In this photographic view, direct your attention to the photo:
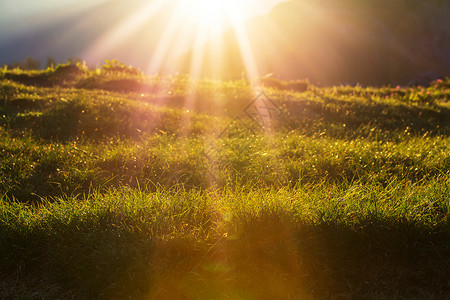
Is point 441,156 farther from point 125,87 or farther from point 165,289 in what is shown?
point 125,87

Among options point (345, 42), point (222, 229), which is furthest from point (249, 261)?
point (345, 42)

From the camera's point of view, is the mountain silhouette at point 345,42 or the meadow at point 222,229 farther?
the mountain silhouette at point 345,42

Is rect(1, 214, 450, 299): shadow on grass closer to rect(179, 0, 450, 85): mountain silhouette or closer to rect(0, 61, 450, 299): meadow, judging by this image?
rect(0, 61, 450, 299): meadow

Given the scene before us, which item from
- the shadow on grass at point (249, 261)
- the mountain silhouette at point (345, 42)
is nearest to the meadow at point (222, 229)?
the shadow on grass at point (249, 261)

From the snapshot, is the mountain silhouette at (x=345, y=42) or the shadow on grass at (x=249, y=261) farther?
the mountain silhouette at (x=345, y=42)

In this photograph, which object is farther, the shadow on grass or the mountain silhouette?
the mountain silhouette

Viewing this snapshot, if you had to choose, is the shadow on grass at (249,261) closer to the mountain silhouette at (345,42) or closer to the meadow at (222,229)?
the meadow at (222,229)

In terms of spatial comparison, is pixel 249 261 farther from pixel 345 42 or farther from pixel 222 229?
pixel 345 42

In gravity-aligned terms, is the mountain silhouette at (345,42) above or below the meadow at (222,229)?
above

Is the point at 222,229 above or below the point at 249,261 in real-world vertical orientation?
above

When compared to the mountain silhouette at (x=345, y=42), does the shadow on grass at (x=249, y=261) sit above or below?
below

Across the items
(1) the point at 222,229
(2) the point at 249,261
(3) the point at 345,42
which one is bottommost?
(2) the point at 249,261

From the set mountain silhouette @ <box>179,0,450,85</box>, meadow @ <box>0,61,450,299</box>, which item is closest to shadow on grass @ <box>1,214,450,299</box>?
meadow @ <box>0,61,450,299</box>

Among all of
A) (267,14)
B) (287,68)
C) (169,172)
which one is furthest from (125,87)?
(267,14)
